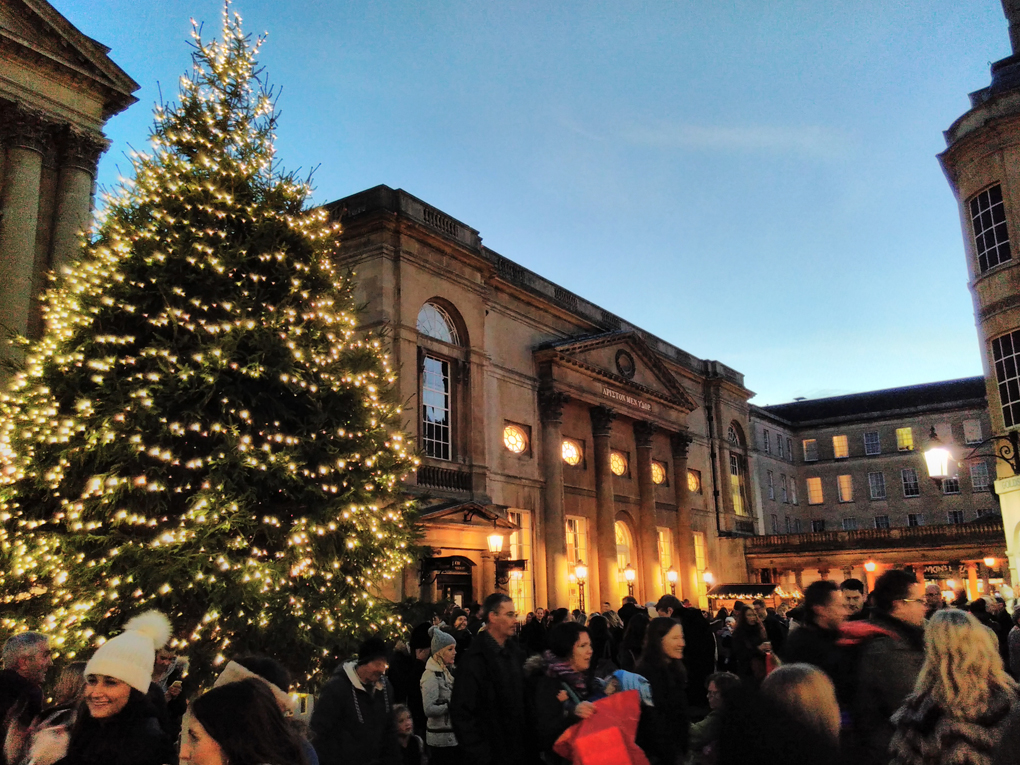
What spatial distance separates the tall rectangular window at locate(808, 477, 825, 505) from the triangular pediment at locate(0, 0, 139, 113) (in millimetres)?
49753

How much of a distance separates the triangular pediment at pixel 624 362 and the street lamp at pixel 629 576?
704 cm

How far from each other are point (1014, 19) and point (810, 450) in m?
41.0

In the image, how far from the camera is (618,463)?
33469 millimetres

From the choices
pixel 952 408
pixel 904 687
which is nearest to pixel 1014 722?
pixel 904 687

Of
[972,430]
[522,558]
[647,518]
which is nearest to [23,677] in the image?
[522,558]

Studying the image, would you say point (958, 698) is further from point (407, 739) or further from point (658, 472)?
point (658, 472)

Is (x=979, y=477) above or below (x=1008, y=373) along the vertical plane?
above

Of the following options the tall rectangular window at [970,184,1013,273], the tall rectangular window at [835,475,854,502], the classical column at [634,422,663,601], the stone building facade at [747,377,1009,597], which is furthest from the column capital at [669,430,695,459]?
the tall rectangular window at [835,475,854,502]

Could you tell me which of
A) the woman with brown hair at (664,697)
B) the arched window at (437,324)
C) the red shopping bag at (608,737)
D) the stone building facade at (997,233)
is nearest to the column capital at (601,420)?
the arched window at (437,324)

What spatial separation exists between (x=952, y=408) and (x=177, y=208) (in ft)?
184

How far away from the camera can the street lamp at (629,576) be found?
30005 mm

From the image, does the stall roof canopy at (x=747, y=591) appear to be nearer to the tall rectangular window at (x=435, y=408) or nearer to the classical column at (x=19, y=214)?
the tall rectangular window at (x=435, y=408)

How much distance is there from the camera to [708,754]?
140 inches

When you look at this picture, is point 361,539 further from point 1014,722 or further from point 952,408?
point 952,408
